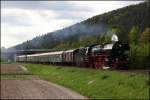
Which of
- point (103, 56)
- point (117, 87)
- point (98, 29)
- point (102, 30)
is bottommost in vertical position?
point (117, 87)

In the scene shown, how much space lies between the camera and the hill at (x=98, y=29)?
140 metres

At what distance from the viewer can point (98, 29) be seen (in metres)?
161

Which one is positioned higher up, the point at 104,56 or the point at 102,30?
the point at 102,30

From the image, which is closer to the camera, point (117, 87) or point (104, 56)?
point (117, 87)

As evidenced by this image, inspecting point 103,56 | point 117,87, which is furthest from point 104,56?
point 117,87

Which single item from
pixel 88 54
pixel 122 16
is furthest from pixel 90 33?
pixel 88 54

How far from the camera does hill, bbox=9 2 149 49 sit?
140 m

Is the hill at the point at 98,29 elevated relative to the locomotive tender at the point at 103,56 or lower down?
elevated

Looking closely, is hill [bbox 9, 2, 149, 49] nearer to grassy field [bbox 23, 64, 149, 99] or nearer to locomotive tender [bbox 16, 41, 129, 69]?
locomotive tender [bbox 16, 41, 129, 69]

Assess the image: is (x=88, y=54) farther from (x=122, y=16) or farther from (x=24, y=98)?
(x=122, y=16)

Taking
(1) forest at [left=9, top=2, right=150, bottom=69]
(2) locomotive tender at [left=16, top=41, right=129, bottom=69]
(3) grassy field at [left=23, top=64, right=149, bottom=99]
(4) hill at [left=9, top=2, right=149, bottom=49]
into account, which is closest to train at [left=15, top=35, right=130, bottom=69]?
(2) locomotive tender at [left=16, top=41, right=129, bottom=69]

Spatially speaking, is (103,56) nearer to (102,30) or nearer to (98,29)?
(102,30)

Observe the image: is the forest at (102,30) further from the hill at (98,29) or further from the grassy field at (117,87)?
the grassy field at (117,87)

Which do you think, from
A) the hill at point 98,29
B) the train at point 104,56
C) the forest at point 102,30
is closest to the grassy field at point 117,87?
the train at point 104,56
